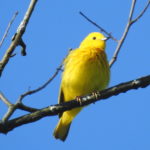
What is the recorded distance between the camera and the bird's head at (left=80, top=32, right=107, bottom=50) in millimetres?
6646

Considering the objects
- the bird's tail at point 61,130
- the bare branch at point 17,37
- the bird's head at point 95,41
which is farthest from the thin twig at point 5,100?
the bird's head at point 95,41

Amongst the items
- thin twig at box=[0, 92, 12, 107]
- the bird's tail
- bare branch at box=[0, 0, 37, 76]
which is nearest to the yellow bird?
the bird's tail

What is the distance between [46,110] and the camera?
3.80 m

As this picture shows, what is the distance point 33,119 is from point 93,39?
11.1ft

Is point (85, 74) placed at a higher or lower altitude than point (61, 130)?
higher

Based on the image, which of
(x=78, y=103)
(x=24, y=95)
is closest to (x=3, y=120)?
(x=24, y=95)

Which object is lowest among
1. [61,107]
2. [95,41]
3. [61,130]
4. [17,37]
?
[61,107]

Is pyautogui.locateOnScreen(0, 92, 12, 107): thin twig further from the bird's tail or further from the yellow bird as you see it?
the bird's tail

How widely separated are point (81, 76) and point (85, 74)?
7 centimetres

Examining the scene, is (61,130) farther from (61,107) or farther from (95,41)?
(61,107)

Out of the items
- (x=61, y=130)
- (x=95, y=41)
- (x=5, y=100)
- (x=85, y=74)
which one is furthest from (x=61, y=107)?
(x=95, y=41)

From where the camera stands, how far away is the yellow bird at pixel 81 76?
578 cm

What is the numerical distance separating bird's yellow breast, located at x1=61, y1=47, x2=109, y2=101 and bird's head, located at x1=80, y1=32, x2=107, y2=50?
47 centimetres

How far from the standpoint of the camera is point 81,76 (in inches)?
228
